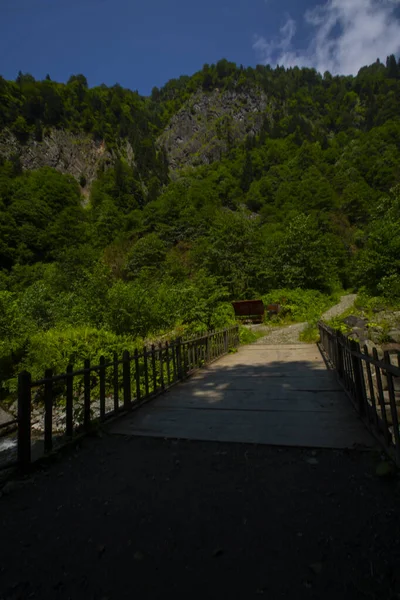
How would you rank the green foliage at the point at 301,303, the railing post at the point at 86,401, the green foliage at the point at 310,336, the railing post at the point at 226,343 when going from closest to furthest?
the railing post at the point at 86,401 → the railing post at the point at 226,343 → the green foliage at the point at 310,336 → the green foliage at the point at 301,303

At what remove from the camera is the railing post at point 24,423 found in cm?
301

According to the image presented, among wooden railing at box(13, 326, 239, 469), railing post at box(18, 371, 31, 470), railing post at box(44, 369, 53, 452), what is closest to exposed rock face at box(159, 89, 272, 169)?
wooden railing at box(13, 326, 239, 469)

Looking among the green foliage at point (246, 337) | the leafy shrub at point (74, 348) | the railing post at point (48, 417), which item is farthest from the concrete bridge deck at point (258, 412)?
the green foliage at point (246, 337)

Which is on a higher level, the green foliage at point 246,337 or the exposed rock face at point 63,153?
the exposed rock face at point 63,153

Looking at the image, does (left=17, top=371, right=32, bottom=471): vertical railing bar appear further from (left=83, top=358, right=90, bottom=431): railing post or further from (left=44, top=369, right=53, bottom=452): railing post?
(left=83, top=358, right=90, bottom=431): railing post

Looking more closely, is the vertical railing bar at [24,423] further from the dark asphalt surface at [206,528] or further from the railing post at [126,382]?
the railing post at [126,382]

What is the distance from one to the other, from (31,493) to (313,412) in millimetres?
3500

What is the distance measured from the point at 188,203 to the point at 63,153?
1776 inches

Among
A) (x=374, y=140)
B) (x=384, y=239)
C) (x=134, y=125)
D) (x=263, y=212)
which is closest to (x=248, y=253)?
(x=384, y=239)

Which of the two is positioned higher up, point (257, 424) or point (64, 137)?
point (64, 137)

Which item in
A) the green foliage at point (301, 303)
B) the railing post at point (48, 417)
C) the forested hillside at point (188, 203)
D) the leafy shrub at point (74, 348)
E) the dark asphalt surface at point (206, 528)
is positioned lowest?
the dark asphalt surface at point (206, 528)

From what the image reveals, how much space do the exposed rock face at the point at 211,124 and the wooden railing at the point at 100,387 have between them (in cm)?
9617

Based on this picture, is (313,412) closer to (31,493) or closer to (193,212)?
(31,493)

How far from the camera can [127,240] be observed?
53719 mm
